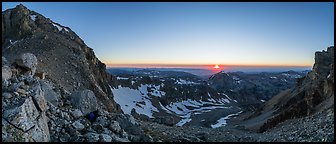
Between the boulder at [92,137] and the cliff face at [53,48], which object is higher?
the cliff face at [53,48]

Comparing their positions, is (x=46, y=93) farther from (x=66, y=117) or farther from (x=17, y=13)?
(x=17, y=13)

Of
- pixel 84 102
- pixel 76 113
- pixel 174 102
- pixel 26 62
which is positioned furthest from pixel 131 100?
pixel 76 113

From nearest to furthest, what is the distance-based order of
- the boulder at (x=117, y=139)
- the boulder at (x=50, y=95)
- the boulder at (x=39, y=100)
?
1. the boulder at (x=117, y=139)
2. the boulder at (x=39, y=100)
3. the boulder at (x=50, y=95)

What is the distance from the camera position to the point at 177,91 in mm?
151500

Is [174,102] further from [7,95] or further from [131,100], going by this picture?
[7,95]

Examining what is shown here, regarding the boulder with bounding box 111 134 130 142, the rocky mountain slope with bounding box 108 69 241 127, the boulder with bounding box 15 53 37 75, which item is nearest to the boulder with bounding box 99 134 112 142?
the boulder with bounding box 111 134 130 142

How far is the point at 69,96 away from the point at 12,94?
383cm

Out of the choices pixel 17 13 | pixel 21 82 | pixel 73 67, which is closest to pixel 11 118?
pixel 21 82

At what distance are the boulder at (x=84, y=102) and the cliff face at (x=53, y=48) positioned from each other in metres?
20.3

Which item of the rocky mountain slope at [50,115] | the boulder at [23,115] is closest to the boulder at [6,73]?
the rocky mountain slope at [50,115]

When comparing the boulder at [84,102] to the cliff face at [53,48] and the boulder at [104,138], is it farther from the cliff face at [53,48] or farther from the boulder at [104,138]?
the cliff face at [53,48]

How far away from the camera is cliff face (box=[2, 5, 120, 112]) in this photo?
43.8 m

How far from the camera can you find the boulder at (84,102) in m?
18.2

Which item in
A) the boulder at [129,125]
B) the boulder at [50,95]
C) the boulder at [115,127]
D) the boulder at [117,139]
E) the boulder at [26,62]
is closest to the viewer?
the boulder at [117,139]
